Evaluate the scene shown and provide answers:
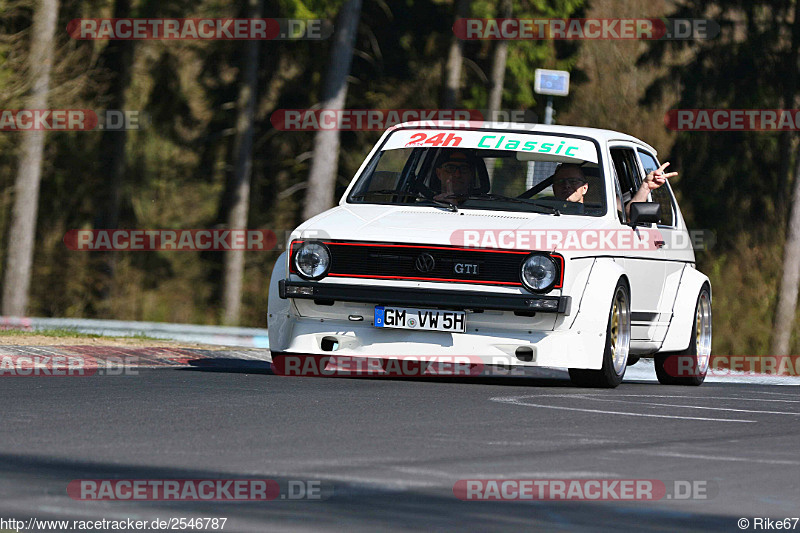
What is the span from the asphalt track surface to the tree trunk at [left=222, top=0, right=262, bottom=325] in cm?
2519

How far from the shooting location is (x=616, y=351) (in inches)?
467

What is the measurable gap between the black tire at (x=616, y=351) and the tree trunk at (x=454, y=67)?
26196mm

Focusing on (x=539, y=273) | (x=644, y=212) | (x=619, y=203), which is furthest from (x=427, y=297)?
(x=619, y=203)

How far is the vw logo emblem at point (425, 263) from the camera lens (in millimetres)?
11219

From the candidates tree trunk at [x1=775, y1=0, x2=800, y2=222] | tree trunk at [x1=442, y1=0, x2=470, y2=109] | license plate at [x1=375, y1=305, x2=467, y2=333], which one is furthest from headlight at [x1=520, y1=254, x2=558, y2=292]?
tree trunk at [x1=775, y1=0, x2=800, y2=222]

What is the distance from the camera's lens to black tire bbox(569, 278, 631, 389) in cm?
1166

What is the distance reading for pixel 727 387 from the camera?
46.3 ft

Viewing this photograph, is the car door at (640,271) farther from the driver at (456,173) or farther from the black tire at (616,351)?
the driver at (456,173)

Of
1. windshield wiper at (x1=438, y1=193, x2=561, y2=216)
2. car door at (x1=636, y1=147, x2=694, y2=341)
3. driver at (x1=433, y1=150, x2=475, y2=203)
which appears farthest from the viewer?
car door at (x1=636, y1=147, x2=694, y2=341)

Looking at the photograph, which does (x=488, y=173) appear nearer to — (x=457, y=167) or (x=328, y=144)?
(x=457, y=167)

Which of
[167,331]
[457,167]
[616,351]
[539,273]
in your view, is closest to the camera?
[539,273]

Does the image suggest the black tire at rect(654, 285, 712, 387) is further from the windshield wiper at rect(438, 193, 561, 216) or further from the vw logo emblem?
the vw logo emblem

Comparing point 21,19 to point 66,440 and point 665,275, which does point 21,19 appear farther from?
point 66,440

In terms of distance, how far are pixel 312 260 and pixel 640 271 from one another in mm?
2641
